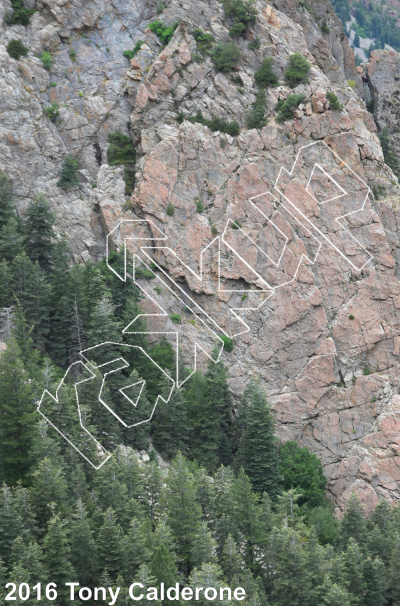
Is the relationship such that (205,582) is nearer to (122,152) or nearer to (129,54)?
(122,152)

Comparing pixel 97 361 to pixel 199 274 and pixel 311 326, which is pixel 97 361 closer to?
pixel 199 274

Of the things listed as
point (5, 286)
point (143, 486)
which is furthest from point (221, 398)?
point (5, 286)

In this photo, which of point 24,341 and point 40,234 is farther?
point 40,234

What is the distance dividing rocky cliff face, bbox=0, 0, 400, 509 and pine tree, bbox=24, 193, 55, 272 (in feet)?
13.5

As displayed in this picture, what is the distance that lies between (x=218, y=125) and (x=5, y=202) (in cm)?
1922

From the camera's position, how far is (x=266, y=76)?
6456 cm

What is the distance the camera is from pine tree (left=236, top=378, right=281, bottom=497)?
50.2m

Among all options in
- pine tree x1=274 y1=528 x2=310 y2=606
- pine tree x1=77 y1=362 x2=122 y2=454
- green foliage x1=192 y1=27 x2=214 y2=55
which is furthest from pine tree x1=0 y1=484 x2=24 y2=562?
green foliage x1=192 y1=27 x2=214 y2=55

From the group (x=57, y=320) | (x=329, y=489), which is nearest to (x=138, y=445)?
(x=57, y=320)

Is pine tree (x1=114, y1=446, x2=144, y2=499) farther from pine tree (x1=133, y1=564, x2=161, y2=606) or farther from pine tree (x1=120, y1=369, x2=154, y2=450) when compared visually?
pine tree (x1=120, y1=369, x2=154, y2=450)

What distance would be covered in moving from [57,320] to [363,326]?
24.2 metres

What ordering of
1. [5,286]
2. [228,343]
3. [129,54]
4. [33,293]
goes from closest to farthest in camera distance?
[5,286]
[33,293]
[228,343]
[129,54]

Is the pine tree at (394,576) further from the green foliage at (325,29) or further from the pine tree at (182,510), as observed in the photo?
the green foliage at (325,29)

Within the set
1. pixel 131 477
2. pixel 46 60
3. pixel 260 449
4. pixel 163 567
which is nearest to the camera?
pixel 163 567
